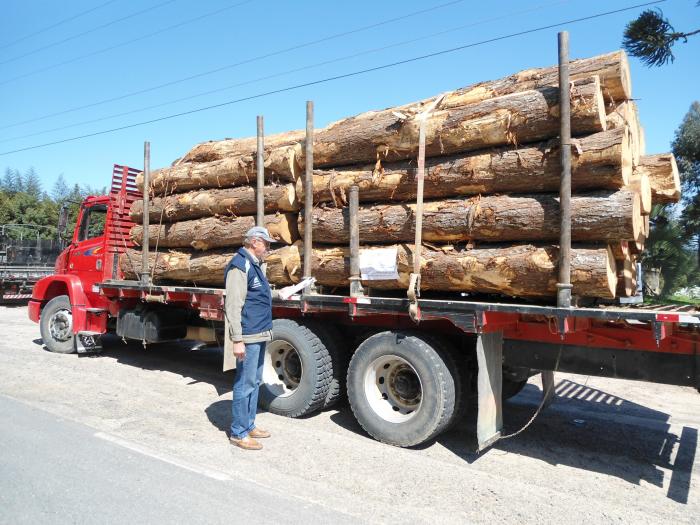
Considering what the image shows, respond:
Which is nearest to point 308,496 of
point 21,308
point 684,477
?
point 684,477

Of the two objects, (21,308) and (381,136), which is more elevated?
(381,136)

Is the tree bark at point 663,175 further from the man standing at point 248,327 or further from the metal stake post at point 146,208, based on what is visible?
the metal stake post at point 146,208

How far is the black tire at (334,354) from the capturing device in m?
6.45

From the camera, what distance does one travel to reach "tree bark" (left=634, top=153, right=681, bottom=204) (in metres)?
5.83

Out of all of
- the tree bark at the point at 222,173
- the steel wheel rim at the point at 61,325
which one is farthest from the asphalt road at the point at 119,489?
the steel wheel rim at the point at 61,325

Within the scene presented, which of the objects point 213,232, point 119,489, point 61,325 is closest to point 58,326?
point 61,325

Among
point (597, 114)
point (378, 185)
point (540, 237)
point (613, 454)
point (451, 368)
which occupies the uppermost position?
point (597, 114)

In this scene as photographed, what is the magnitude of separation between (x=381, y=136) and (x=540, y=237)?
204 cm

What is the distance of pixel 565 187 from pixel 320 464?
310cm

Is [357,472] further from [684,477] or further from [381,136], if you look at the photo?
[381,136]

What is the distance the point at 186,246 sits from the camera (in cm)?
858

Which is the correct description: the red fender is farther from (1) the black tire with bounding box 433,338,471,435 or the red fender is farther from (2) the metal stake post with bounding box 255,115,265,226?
(1) the black tire with bounding box 433,338,471,435

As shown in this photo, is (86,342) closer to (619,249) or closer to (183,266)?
(183,266)

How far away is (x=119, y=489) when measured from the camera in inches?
162
